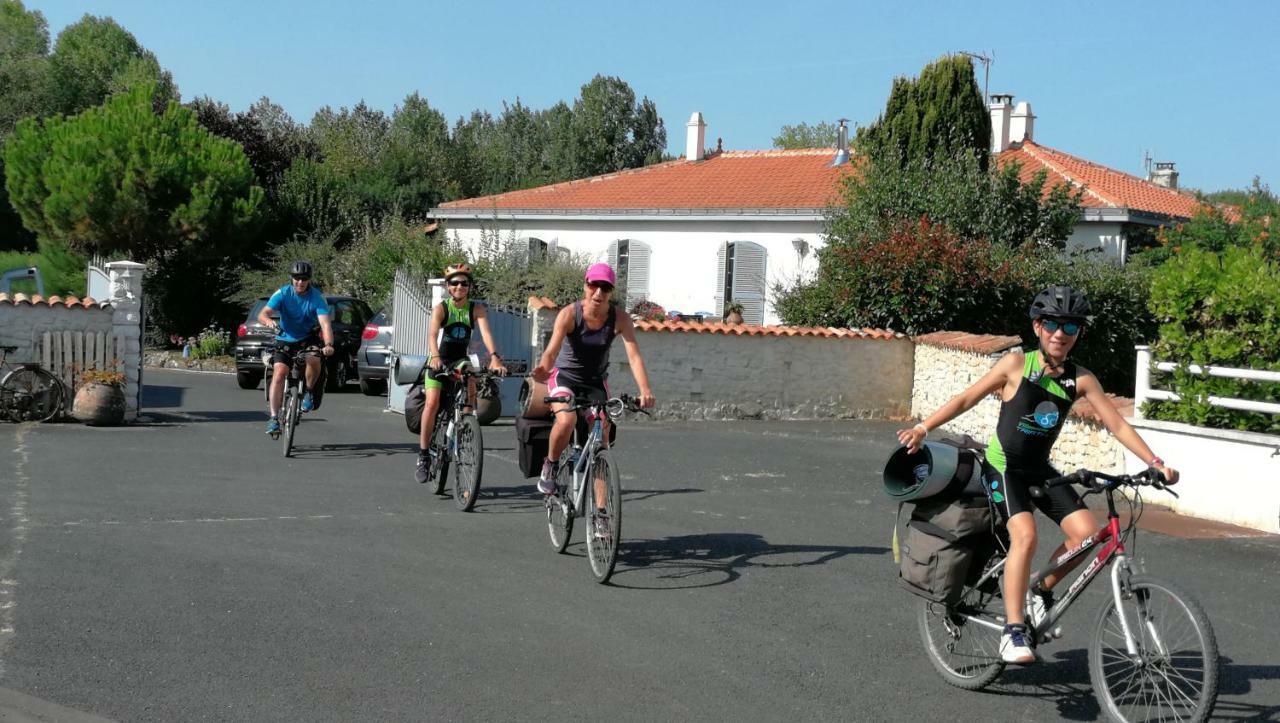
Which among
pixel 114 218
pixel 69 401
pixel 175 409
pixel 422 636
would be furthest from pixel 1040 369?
pixel 114 218

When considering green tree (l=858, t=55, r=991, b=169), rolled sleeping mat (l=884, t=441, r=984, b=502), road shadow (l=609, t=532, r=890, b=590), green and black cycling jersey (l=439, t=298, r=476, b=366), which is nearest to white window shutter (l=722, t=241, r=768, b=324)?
green tree (l=858, t=55, r=991, b=169)

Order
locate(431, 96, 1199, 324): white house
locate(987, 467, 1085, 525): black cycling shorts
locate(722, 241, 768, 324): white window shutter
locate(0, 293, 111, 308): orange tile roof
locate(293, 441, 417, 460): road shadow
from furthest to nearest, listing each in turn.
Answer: locate(722, 241, 768, 324): white window shutter, locate(431, 96, 1199, 324): white house, locate(0, 293, 111, 308): orange tile roof, locate(293, 441, 417, 460): road shadow, locate(987, 467, 1085, 525): black cycling shorts

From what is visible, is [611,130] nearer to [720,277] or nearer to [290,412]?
[720,277]

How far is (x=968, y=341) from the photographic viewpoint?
17250 mm

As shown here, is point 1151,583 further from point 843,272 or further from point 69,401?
point 843,272

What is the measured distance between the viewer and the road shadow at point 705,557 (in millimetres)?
7770

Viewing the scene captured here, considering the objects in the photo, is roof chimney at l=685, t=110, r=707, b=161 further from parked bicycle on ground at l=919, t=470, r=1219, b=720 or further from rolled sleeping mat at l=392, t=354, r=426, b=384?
parked bicycle on ground at l=919, t=470, r=1219, b=720

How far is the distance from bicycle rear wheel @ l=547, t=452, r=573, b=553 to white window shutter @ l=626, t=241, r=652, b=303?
21.9m

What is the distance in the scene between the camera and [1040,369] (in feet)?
18.4

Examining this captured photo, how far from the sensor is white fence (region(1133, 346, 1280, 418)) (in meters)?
10.3

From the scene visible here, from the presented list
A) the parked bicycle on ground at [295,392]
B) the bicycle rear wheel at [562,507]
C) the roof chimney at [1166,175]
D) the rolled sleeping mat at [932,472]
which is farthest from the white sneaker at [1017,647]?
the roof chimney at [1166,175]

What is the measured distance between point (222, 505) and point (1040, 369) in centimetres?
642

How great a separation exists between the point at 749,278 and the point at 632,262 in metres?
3.00

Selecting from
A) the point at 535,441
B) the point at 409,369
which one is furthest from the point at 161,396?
the point at 535,441
